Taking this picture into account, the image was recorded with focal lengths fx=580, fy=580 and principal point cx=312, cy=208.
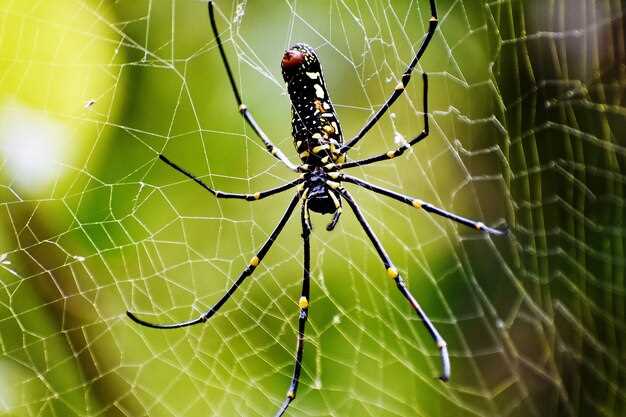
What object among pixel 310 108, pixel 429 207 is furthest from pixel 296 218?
pixel 310 108

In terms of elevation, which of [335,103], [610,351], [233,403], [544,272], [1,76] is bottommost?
[610,351]

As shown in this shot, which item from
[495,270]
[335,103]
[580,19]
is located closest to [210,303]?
[335,103]

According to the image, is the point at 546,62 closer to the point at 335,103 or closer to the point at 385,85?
the point at 385,85

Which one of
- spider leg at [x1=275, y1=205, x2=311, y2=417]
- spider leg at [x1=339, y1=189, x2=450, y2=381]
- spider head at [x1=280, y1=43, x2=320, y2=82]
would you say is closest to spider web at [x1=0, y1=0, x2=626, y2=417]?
spider leg at [x1=275, y1=205, x2=311, y2=417]

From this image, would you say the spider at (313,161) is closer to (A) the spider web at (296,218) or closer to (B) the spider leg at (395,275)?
(B) the spider leg at (395,275)

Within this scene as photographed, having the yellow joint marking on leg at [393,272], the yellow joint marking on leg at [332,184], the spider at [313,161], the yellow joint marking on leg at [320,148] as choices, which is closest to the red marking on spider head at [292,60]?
the spider at [313,161]
